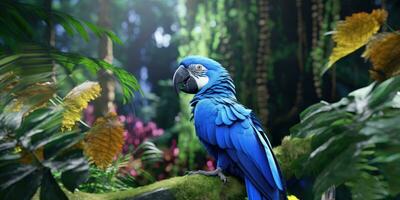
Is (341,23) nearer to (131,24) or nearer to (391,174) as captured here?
(391,174)

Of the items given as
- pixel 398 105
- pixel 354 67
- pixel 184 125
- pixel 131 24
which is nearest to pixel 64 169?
pixel 398 105

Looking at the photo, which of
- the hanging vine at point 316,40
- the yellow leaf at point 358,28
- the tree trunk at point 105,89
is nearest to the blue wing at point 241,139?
the yellow leaf at point 358,28

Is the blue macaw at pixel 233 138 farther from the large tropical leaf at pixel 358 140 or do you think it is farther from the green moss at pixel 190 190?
the large tropical leaf at pixel 358 140

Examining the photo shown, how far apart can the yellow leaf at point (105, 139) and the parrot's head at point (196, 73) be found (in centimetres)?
87

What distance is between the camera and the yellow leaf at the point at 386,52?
5.57ft

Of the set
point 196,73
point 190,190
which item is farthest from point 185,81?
point 190,190

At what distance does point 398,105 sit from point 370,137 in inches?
8.7

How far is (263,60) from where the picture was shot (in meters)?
4.28

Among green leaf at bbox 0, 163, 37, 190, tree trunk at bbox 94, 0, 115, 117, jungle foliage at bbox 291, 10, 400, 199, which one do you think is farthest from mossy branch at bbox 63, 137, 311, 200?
tree trunk at bbox 94, 0, 115, 117

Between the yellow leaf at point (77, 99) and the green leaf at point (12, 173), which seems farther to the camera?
the yellow leaf at point (77, 99)

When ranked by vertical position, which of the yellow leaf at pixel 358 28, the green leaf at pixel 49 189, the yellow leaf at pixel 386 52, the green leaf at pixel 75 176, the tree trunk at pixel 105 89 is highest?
the yellow leaf at pixel 358 28

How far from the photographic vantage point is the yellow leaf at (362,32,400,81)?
1.70 meters

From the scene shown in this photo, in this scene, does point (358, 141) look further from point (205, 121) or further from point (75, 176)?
point (205, 121)

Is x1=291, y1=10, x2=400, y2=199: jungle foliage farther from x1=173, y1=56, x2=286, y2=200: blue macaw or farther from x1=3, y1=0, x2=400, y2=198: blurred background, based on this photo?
x1=3, y1=0, x2=400, y2=198: blurred background
